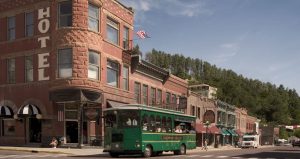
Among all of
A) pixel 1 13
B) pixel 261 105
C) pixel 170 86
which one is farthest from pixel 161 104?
pixel 261 105

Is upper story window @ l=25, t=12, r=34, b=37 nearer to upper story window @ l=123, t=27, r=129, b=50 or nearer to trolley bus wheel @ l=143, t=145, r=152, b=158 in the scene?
upper story window @ l=123, t=27, r=129, b=50

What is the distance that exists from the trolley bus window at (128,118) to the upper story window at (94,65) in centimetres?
1210

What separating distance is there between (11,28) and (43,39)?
4668 mm

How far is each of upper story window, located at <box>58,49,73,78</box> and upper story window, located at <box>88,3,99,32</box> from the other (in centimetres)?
296

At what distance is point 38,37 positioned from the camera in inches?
1715

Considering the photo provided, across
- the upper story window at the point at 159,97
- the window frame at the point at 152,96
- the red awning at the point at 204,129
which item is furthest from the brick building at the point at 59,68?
the red awning at the point at 204,129

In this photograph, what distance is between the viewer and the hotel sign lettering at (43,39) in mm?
42906

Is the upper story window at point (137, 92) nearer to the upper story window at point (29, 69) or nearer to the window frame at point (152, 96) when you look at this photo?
the window frame at point (152, 96)

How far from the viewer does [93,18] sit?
141 feet

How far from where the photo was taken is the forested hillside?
461ft

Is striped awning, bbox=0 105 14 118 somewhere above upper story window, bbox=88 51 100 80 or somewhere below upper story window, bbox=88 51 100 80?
below

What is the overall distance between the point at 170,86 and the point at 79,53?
854 inches

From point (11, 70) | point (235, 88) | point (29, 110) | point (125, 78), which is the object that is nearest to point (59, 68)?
point (29, 110)

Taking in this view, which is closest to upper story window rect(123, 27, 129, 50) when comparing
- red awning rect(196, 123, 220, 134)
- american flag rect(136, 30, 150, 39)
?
american flag rect(136, 30, 150, 39)
